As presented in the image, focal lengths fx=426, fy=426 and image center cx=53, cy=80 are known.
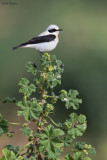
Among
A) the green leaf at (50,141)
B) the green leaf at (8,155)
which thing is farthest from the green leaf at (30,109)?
the green leaf at (8,155)

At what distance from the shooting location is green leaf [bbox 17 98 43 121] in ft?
9.14

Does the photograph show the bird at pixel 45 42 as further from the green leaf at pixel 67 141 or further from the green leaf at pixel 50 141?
the green leaf at pixel 50 141

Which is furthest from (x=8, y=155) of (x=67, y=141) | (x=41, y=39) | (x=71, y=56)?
(x=71, y=56)

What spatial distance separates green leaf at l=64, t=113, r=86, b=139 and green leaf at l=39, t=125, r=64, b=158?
0.43ft

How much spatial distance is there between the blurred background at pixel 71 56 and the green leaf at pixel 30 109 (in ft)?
17.1

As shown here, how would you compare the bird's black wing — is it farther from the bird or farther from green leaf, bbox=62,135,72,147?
green leaf, bbox=62,135,72,147

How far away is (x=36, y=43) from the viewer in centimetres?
579

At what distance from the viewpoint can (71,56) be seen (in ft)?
55.0

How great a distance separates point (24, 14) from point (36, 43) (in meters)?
19.7

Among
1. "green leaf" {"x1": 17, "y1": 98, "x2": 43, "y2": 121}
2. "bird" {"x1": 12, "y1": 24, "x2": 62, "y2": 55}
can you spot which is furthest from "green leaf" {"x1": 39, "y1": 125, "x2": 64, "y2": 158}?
"bird" {"x1": 12, "y1": 24, "x2": 62, "y2": 55}

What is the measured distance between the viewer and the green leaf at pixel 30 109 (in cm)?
279

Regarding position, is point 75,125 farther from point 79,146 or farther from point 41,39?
point 41,39

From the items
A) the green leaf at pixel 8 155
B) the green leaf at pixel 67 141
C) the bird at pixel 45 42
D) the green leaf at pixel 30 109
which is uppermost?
the bird at pixel 45 42

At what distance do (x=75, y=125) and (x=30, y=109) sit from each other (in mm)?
372
